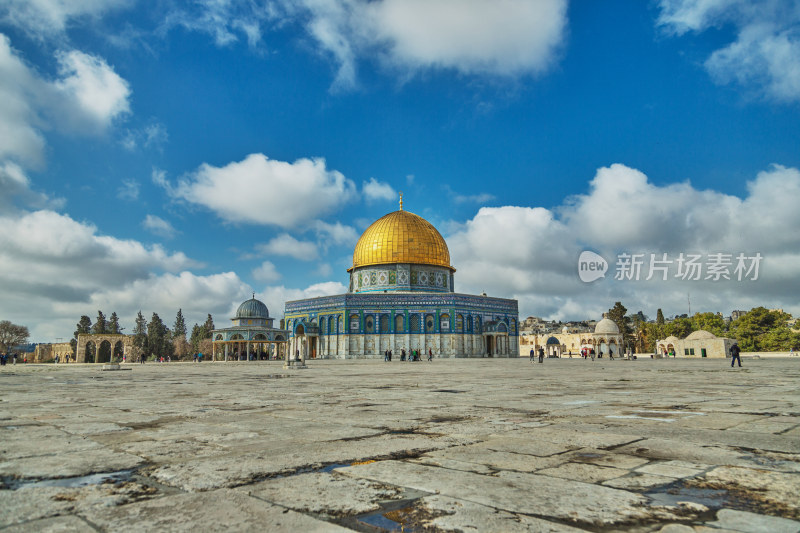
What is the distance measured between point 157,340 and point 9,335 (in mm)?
17253

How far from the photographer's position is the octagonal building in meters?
45.0

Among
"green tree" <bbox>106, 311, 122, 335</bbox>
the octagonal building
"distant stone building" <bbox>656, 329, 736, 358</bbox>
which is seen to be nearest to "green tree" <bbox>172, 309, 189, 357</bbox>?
"green tree" <bbox>106, 311, 122, 335</bbox>

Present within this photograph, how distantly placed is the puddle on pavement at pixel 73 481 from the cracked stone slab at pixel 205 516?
49 centimetres

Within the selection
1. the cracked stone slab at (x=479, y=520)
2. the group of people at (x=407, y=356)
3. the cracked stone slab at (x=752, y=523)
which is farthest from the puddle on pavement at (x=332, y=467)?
the group of people at (x=407, y=356)

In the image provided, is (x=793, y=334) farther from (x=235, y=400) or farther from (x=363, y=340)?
(x=235, y=400)

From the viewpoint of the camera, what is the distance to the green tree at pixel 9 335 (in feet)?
210

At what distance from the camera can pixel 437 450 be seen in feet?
10.4

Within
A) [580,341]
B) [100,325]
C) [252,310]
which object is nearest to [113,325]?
[100,325]

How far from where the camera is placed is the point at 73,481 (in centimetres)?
243

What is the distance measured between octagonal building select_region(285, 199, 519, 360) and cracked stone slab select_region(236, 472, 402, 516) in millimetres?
41921

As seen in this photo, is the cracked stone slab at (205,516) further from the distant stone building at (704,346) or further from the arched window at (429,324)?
the distant stone building at (704,346)

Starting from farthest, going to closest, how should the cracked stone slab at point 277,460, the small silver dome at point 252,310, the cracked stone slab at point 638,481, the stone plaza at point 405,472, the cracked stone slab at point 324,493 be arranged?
the small silver dome at point 252,310, the cracked stone slab at point 277,460, the cracked stone slab at point 638,481, the cracked stone slab at point 324,493, the stone plaza at point 405,472

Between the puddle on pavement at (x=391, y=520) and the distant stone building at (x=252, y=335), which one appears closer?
the puddle on pavement at (x=391, y=520)

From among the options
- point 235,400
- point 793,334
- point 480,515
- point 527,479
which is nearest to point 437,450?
point 527,479
